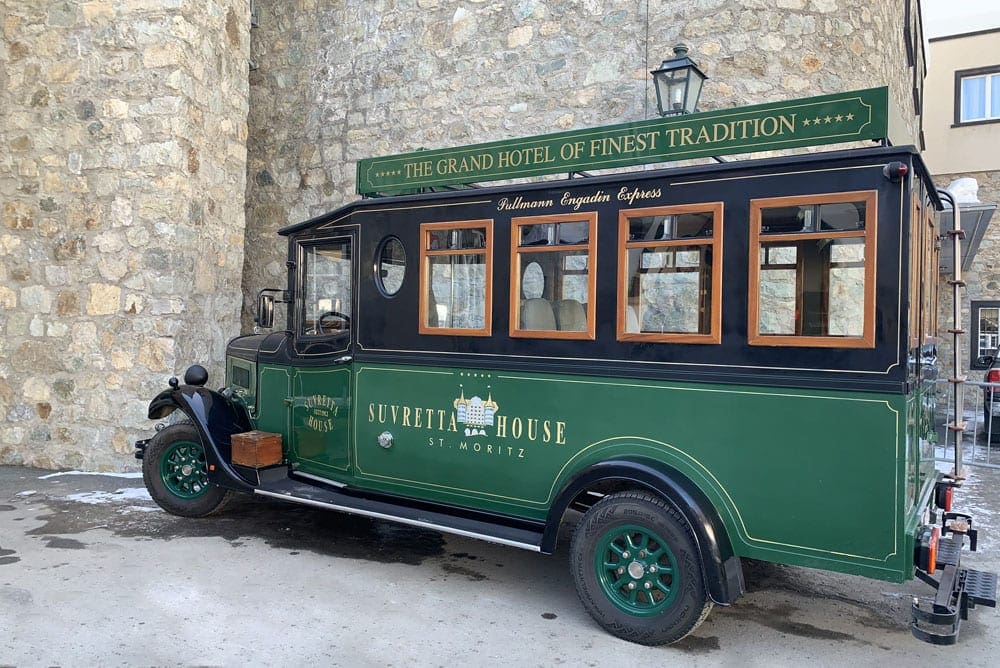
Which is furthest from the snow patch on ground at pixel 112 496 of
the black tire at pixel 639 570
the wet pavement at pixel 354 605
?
the black tire at pixel 639 570

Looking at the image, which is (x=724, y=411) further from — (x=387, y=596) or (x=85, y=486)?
(x=85, y=486)

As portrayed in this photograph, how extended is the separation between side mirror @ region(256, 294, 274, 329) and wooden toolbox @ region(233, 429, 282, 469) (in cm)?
82

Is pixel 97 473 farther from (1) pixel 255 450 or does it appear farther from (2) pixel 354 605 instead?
(2) pixel 354 605

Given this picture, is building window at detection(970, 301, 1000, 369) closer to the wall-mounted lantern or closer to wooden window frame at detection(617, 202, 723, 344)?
the wall-mounted lantern

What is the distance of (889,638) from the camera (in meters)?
3.92

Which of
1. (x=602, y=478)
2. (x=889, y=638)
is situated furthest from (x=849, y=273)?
(x=889, y=638)

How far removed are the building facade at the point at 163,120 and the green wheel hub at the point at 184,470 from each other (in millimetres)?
1806

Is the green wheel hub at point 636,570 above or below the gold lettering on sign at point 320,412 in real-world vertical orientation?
below

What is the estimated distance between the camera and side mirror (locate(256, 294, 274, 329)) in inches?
209

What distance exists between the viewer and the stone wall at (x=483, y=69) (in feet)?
23.5

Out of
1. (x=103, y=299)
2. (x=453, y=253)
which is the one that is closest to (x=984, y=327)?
(x=453, y=253)

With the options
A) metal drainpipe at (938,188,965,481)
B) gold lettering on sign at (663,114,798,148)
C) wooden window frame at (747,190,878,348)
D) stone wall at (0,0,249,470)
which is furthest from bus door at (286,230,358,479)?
metal drainpipe at (938,188,965,481)

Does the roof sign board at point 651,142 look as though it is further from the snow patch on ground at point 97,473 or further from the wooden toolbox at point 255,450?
the snow patch on ground at point 97,473

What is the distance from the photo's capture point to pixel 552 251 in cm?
432
